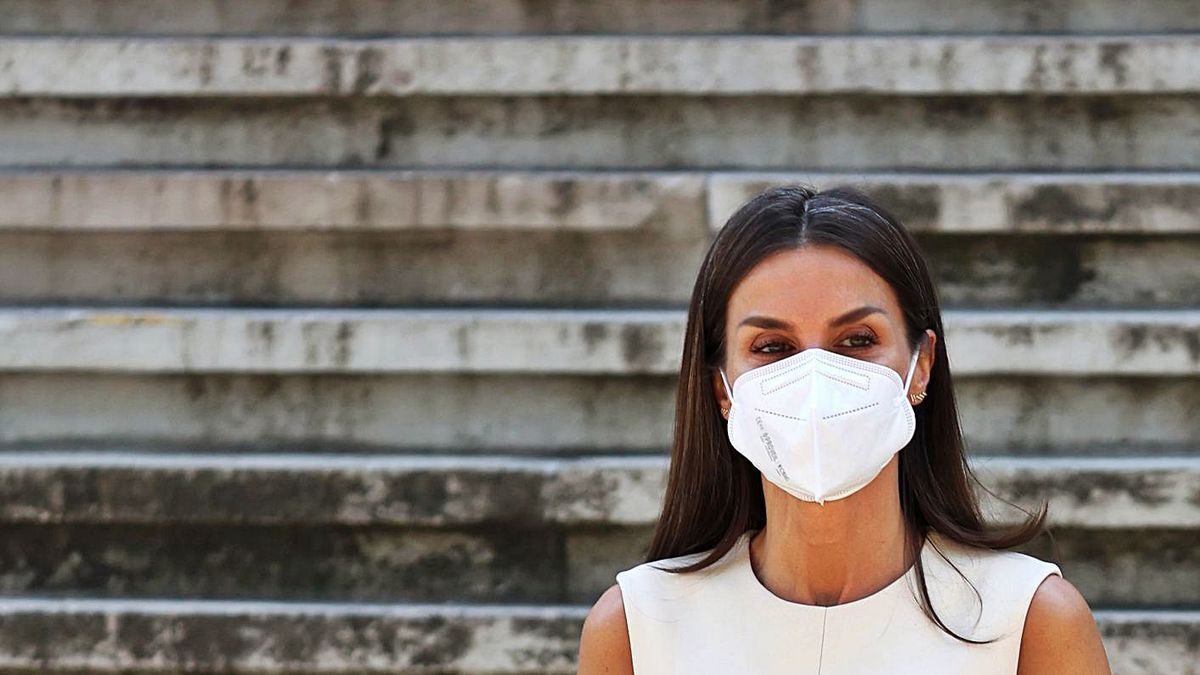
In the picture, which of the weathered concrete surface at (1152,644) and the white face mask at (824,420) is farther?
the weathered concrete surface at (1152,644)

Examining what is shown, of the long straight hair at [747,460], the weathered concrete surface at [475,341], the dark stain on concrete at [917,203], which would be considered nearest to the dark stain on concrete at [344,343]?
the weathered concrete surface at [475,341]

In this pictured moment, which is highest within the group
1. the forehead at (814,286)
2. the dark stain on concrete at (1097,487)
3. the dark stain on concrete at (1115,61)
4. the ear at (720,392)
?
the dark stain on concrete at (1115,61)

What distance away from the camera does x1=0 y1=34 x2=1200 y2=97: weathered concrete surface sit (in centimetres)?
484

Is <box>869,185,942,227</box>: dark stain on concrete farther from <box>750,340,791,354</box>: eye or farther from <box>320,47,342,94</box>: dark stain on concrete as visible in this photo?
<box>750,340,791,354</box>: eye

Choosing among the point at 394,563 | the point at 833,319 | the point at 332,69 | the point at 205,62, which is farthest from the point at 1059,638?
the point at 205,62

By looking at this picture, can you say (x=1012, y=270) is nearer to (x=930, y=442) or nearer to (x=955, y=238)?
(x=955, y=238)

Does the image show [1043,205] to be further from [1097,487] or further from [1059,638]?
[1059,638]

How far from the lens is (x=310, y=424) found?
4.64 meters

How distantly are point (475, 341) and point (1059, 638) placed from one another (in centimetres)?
237

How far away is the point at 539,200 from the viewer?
15.6 ft

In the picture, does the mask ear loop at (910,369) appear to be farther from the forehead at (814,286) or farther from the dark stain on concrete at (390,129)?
the dark stain on concrete at (390,129)

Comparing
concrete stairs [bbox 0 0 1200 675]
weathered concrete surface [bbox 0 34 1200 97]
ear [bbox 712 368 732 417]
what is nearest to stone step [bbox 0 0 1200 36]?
concrete stairs [bbox 0 0 1200 675]

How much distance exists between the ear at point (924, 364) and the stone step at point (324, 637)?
172cm

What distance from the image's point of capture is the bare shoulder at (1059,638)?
257 centimetres
